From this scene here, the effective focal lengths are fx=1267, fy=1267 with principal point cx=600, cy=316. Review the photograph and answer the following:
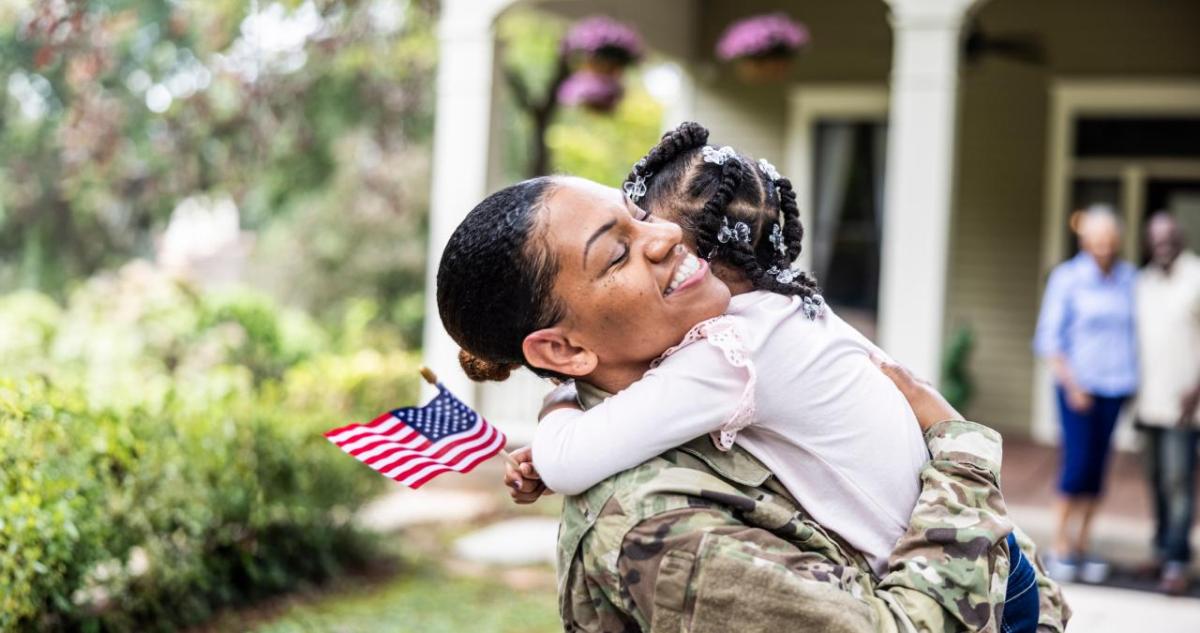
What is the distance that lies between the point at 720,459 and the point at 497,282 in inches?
14.1

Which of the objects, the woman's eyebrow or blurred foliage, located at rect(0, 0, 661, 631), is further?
blurred foliage, located at rect(0, 0, 661, 631)

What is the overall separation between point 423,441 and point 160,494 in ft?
12.3

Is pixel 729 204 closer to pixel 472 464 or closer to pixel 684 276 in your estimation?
pixel 684 276

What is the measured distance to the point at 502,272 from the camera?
153cm

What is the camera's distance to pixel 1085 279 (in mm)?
6914

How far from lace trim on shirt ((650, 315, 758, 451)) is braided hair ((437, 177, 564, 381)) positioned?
17 centimetres

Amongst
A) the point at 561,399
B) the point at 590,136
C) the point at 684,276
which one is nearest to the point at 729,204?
the point at 684,276

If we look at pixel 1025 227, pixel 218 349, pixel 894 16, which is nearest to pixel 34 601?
pixel 894 16

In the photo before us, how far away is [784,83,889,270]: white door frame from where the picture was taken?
11438mm

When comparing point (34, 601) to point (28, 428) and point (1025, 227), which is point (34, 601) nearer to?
point (28, 428)

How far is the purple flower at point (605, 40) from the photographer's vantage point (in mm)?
9109

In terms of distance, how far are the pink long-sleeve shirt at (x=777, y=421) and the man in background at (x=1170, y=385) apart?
18.4ft

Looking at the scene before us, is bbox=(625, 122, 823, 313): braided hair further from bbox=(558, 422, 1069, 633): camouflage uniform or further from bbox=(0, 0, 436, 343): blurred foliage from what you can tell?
bbox=(0, 0, 436, 343): blurred foliage

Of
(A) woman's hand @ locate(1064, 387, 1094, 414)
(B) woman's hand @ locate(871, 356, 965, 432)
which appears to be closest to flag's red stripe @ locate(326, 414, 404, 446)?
(B) woman's hand @ locate(871, 356, 965, 432)
